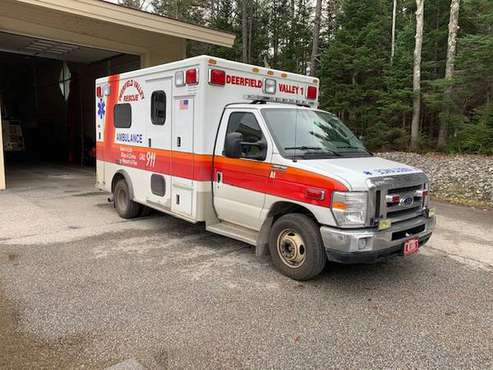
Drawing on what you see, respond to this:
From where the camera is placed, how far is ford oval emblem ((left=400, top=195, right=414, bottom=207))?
446 cm

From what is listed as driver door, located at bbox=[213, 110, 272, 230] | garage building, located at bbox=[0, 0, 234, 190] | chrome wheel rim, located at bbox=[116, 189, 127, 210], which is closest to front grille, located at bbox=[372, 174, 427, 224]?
driver door, located at bbox=[213, 110, 272, 230]

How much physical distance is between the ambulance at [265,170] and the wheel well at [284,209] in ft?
0.04

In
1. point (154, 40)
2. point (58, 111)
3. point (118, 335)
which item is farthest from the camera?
point (58, 111)

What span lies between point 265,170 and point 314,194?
2.64 feet

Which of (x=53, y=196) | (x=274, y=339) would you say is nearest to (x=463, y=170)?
(x=274, y=339)

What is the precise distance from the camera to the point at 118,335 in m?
3.45

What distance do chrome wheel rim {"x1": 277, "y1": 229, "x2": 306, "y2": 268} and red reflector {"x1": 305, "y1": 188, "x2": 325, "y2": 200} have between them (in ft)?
1.64

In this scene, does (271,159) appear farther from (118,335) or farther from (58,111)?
(58,111)

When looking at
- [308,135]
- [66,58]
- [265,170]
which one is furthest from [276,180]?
[66,58]

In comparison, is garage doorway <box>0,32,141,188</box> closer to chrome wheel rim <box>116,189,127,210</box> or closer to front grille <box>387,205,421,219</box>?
chrome wheel rim <box>116,189,127,210</box>

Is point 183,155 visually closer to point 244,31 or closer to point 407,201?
point 407,201

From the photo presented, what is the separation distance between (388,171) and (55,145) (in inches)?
786

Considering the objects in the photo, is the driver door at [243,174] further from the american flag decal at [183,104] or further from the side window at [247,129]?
the american flag decal at [183,104]

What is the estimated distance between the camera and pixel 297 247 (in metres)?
4.62
